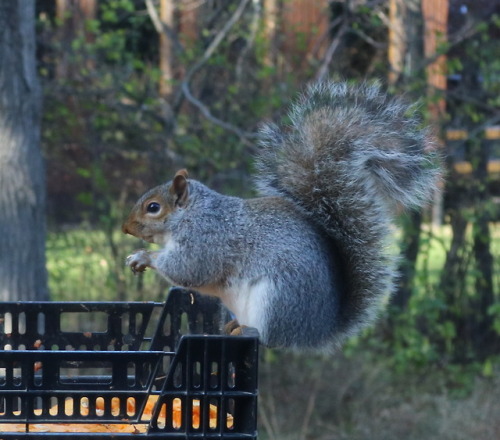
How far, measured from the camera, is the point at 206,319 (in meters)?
2.04

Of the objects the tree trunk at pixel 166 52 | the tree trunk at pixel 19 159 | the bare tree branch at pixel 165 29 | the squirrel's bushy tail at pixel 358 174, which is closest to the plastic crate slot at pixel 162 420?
the squirrel's bushy tail at pixel 358 174

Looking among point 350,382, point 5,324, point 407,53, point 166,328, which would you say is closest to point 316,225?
point 166,328

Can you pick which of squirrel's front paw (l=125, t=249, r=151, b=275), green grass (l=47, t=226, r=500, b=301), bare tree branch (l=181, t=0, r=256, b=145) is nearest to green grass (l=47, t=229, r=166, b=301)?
green grass (l=47, t=226, r=500, b=301)

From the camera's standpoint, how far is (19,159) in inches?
139

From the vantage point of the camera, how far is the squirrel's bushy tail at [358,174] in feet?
6.36

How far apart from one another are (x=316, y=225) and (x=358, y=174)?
0.15 metres

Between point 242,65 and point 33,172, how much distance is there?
1617mm

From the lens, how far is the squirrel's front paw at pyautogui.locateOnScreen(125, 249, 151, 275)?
2.01 metres

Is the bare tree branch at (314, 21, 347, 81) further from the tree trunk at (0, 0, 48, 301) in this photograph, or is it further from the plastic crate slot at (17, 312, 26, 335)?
the plastic crate slot at (17, 312, 26, 335)

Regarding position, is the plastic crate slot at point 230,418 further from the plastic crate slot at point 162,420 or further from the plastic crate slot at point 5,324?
the plastic crate slot at point 5,324

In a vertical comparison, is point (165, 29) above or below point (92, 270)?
above

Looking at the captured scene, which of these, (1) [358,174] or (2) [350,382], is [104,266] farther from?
(1) [358,174]

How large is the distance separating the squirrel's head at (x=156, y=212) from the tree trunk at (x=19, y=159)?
1520 mm

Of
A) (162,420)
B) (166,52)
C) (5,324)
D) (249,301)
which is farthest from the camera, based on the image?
(166,52)
